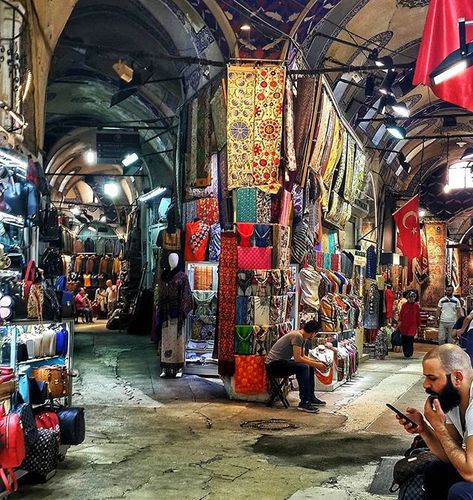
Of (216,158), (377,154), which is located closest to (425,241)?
(377,154)

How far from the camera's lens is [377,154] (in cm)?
1717

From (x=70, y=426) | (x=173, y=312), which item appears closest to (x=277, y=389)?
(x=173, y=312)

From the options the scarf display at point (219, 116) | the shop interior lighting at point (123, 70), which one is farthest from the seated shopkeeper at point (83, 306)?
the scarf display at point (219, 116)

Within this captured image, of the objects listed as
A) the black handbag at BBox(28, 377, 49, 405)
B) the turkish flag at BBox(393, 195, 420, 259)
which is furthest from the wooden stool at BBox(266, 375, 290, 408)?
the turkish flag at BBox(393, 195, 420, 259)

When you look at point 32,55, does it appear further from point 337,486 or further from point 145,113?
point 145,113

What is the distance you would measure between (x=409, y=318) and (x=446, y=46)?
10622mm

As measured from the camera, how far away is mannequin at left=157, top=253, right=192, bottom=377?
10281 mm

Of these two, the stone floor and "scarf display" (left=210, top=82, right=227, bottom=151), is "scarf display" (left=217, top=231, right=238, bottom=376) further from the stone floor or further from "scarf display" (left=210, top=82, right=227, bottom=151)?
"scarf display" (left=210, top=82, right=227, bottom=151)

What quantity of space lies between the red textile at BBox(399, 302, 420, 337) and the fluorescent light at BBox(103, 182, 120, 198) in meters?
12.4

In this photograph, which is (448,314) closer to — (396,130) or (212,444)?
(396,130)

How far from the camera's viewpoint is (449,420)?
131 inches

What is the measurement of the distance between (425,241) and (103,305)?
11576 mm

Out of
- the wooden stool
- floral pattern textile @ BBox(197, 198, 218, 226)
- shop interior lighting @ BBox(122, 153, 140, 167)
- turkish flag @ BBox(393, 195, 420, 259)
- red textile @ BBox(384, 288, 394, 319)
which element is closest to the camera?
the wooden stool

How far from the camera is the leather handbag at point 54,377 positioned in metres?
5.53
